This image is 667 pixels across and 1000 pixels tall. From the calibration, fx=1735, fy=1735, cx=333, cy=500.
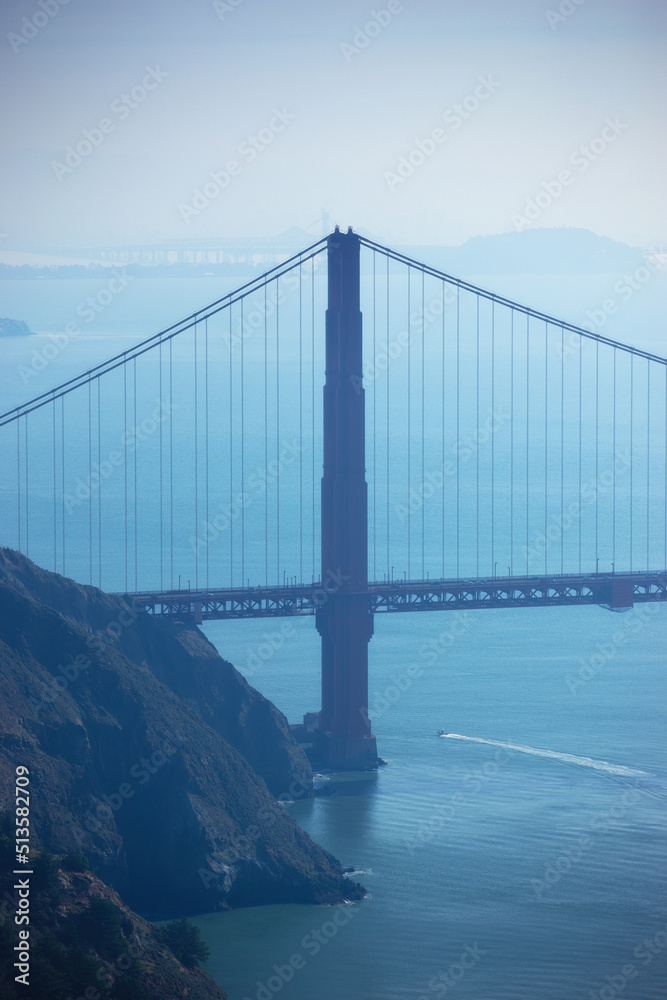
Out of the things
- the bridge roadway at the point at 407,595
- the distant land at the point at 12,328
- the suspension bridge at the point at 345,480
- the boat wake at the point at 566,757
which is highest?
the distant land at the point at 12,328

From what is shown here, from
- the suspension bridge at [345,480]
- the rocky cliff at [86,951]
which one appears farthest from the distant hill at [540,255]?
the rocky cliff at [86,951]

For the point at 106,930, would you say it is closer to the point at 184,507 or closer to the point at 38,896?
the point at 38,896

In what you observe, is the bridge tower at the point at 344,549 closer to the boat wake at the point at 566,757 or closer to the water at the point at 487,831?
the water at the point at 487,831

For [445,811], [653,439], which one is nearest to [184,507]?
[653,439]

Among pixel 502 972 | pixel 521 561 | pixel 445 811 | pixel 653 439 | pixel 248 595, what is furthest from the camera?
pixel 653 439

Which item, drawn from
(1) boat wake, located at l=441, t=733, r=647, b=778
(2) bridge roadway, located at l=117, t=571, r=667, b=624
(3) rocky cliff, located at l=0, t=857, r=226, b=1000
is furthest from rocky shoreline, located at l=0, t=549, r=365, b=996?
(1) boat wake, located at l=441, t=733, r=647, b=778

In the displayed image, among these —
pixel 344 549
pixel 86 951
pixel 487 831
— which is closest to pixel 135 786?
pixel 86 951

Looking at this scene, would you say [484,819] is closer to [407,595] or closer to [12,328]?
[407,595]
